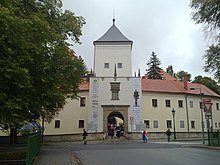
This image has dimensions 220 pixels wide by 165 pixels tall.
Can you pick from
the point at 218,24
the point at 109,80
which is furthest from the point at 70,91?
the point at 109,80

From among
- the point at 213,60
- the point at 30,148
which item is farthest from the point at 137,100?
the point at 30,148

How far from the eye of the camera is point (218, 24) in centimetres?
2003

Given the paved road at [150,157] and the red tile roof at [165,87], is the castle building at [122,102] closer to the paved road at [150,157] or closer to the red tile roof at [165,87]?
the red tile roof at [165,87]

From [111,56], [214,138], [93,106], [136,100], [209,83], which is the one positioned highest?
[111,56]

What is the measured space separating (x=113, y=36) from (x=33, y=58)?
3737 centimetres

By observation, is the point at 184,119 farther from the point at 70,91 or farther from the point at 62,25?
the point at 62,25

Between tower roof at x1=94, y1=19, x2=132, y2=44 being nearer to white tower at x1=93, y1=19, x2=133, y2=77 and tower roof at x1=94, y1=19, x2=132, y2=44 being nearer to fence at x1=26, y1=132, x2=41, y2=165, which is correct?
white tower at x1=93, y1=19, x2=133, y2=77

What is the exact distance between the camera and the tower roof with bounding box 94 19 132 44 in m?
49.2

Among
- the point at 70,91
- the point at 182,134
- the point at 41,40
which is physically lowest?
the point at 182,134

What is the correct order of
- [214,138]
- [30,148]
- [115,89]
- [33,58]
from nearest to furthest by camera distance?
1. [30,148]
2. [33,58]
3. [214,138]
4. [115,89]

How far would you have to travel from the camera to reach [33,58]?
14.2 meters

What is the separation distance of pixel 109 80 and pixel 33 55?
32475mm

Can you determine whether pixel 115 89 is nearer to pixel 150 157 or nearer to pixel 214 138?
pixel 214 138

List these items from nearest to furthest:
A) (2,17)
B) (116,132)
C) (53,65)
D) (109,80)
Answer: (2,17) → (53,65) → (116,132) → (109,80)
